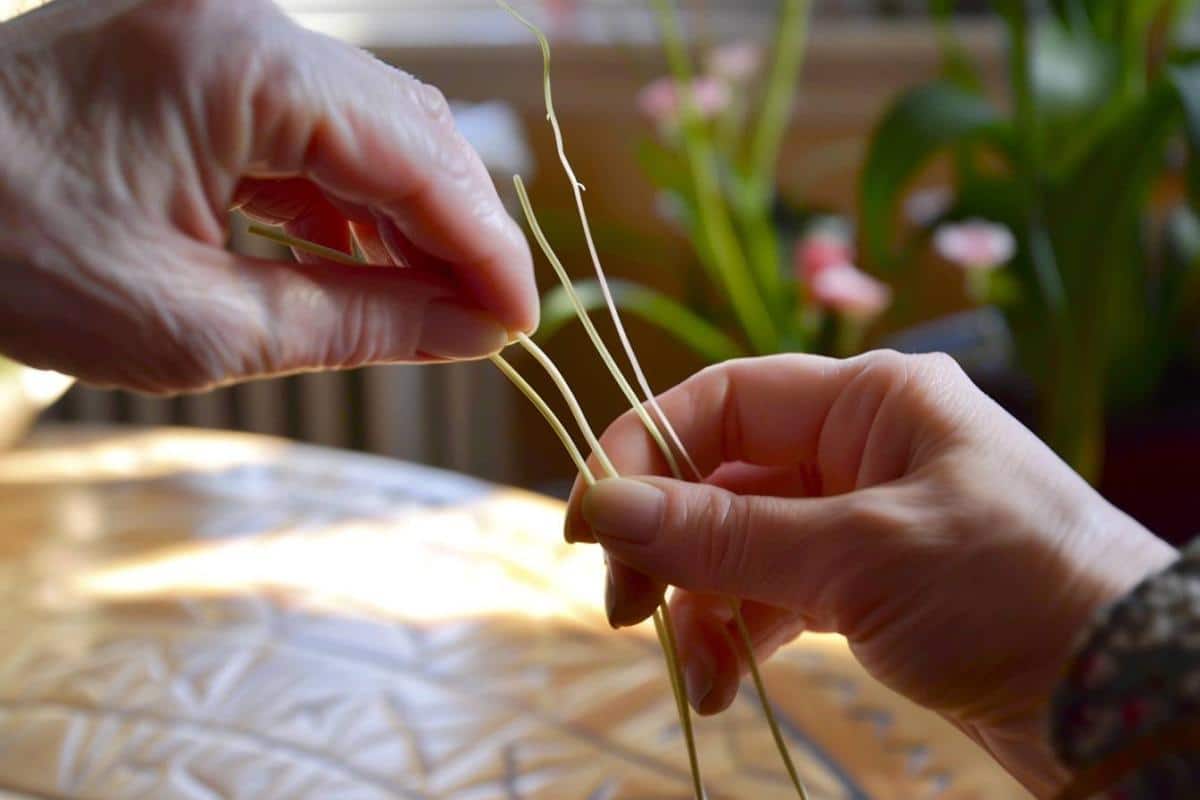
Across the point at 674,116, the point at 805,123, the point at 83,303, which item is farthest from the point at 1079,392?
the point at 83,303

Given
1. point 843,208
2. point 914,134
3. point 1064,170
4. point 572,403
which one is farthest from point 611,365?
point 843,208

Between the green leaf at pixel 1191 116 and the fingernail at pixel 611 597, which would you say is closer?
the fingernail at pixel 611 597

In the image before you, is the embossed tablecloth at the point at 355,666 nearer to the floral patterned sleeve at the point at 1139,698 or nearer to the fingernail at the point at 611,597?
the fingernail at the point at 611,597

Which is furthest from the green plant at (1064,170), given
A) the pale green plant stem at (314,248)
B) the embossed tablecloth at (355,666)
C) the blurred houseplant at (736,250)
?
the pale green plant stem at (314,248)

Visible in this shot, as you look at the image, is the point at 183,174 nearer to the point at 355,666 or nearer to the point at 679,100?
the point at 355,666

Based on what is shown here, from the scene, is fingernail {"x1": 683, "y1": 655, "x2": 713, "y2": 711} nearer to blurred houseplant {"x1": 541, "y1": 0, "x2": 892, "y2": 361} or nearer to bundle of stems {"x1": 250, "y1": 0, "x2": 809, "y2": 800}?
bundle of stems {"x1": 250, "y1": 0, "x2": 809, "y2": 800}

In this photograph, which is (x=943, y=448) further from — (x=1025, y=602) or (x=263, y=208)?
(x=263, y=208)
